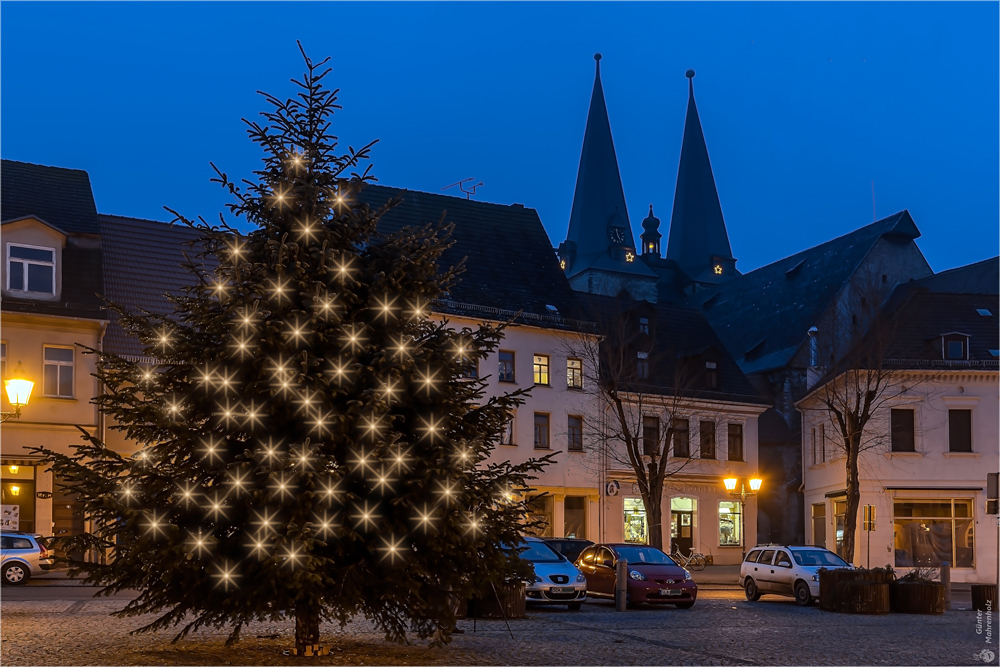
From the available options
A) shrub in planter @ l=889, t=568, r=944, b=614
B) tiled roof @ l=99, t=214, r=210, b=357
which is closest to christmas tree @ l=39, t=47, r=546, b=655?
shrub in planter @ l=889, t=568, r=944, b=614

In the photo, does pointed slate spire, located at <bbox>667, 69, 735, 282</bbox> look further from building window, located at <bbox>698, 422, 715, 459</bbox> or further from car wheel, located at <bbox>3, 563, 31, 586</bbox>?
car wheel, located at <bbox>3, 563, 31, 586</bbox>

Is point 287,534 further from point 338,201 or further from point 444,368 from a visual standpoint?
point 338,201

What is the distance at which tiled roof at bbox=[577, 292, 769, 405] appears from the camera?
5241 cm

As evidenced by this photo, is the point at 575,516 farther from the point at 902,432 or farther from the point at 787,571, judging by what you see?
the point at 787,571

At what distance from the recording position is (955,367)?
45125 mm

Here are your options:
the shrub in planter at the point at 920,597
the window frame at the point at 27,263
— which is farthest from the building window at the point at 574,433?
the shrub in planter at the point at 920,597

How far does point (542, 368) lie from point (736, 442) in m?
10.0

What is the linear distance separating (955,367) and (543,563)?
26.8 meters

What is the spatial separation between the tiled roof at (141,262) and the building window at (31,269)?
3133mm

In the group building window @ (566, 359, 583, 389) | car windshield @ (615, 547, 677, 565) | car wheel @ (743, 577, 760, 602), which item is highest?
building window @ (566, 359, 583, 389)

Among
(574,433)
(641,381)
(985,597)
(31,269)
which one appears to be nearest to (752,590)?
(985,597)

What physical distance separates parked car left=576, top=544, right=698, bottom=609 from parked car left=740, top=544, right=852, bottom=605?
2708 mm

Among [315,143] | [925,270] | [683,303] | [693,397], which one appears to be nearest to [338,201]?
[315,143]

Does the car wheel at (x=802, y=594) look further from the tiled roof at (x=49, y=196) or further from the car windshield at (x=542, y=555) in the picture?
the tiled roof at (x=49, y=196)
